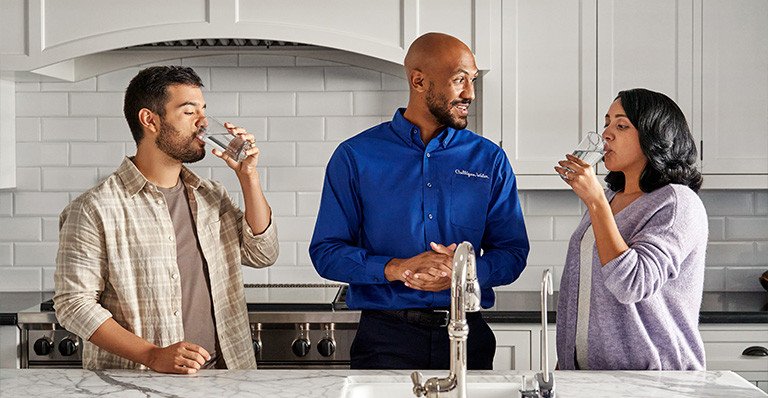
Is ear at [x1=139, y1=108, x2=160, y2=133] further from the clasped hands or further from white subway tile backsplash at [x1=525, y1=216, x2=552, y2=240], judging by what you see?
white subway tile backsplash at [x1=525, y1=216, x2=552, y2=240]

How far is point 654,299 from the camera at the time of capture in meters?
2.34

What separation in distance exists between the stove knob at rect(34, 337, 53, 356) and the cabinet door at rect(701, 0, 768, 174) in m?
2.50

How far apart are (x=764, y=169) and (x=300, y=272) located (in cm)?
187

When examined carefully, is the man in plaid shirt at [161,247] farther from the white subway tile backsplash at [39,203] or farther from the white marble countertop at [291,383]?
the white subway tile backsplash at [39,203]

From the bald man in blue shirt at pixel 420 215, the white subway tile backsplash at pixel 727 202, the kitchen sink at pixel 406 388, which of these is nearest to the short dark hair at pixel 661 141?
the bald man in blue shirt at pixel 420 215

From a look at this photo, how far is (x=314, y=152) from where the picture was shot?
3963mm

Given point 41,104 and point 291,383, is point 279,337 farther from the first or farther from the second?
point 41,104

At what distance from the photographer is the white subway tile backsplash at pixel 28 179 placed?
3.96m

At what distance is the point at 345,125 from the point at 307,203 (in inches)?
14.1

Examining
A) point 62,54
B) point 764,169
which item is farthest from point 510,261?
point 62,54

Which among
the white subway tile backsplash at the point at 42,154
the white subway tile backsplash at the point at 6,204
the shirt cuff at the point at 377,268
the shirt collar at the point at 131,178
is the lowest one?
the shirt cuff at the point at 377,268

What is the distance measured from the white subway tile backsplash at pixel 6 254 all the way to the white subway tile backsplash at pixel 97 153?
45 cm

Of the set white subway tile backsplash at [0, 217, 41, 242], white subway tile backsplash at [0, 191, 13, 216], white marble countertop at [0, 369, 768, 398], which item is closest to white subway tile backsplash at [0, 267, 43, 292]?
white subway tile backsplash at [0, 217, 41, 242]

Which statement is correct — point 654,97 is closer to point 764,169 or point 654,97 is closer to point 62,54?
point 764,169
